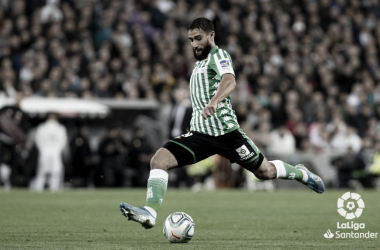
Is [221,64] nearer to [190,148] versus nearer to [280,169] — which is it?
[190,148]

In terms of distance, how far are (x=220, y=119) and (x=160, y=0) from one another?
58.6 ft

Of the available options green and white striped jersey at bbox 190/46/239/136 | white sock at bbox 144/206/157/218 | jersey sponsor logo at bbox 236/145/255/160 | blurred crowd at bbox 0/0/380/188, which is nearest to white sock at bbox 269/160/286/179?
jersey sponsor logo at bbox 236/145/255/160

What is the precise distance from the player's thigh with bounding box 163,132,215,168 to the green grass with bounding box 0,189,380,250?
0.83 meters

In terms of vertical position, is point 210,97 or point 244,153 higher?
point 210,97

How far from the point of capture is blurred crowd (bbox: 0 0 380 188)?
21500 mm

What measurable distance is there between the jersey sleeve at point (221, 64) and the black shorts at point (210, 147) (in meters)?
0.68

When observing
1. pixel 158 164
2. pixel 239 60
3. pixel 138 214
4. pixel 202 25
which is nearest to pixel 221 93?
pixel 202 25

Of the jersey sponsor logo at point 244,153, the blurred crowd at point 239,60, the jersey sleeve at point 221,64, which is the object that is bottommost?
the jersey sponsor logo at point 244,153

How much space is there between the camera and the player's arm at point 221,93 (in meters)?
7.66

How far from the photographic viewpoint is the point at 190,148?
8281 millimetres

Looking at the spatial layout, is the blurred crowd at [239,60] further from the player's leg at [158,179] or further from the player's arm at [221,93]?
the player's arm at [221,93]

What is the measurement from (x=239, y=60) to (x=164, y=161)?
658 inches

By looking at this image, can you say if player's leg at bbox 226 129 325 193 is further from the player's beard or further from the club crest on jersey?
the player's beard

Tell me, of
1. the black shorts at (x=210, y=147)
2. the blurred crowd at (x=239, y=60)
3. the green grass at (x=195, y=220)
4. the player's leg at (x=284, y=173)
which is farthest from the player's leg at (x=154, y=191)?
the blurred crowd at (x=239, y=60)
